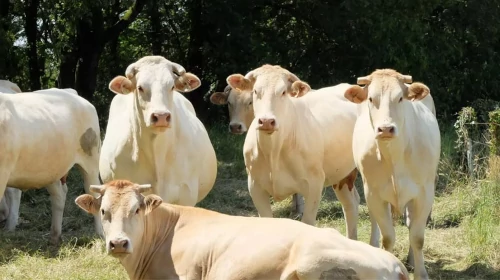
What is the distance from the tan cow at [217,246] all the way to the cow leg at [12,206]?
4569mm

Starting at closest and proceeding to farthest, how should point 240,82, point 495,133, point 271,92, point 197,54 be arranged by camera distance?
1. point 271,92
2. point 240,82
3. point 495,133
4. point 197,54

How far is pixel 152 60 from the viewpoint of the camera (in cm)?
822

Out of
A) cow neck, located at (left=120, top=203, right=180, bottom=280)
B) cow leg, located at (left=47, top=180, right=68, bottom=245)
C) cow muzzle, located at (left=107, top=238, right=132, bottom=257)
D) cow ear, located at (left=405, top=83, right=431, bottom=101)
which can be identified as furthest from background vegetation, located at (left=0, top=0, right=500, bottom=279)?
cow muzzle, located at (left=107, top=238, right=132, bottom=257)

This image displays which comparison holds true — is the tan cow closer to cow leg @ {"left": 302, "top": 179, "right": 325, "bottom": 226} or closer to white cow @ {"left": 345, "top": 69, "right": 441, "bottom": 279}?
white cow @ {"left": 345, "top": 69, "right": 441, "bottom": 279}

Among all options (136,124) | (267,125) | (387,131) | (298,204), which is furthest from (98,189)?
(298,204)

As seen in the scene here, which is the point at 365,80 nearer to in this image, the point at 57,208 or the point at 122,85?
the point at 122,85

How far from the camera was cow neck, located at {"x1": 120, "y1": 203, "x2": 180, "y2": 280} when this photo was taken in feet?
21.8

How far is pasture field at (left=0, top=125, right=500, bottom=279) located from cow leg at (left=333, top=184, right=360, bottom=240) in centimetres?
17

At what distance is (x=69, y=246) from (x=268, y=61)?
8.84 metres

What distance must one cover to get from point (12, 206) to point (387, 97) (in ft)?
17.1

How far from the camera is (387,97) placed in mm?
8016

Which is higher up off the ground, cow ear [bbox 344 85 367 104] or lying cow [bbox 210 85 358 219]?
cow ear [bbox 344 85 367 104]

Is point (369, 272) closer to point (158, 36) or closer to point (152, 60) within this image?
point (152, 60)

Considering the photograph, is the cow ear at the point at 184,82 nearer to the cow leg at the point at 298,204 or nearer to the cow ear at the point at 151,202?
the cow ear at the point at 151,202
